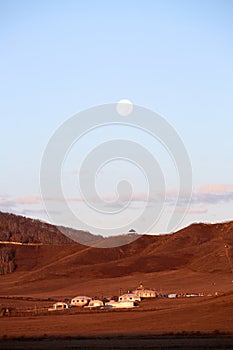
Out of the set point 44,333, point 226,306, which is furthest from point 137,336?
point 226,306

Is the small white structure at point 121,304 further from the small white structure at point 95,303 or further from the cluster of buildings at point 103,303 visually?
the small white structure at point 95,303

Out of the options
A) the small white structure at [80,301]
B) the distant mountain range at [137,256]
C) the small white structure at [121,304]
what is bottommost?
the small white structure at [121,304]

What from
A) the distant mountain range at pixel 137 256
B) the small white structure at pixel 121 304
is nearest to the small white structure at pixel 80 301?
the small white structure at pixel 121 304

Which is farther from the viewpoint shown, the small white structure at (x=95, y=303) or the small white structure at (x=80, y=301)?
the small white structure at (x=80, y=301)

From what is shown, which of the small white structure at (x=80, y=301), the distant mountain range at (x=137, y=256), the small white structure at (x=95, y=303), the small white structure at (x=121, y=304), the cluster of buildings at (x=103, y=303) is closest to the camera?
the small white structure at (x=121, y=304)

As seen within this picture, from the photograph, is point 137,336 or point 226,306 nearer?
point 137,336

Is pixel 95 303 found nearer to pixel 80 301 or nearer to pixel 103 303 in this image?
pixel 103 303

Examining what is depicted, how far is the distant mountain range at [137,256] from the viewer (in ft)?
500

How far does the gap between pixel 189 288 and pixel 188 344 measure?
76831mm

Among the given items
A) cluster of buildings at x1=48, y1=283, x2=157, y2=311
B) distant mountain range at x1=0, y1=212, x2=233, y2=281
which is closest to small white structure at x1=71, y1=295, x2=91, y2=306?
cluster of buildings at x1=48, y1=283, x2=157, y2=311

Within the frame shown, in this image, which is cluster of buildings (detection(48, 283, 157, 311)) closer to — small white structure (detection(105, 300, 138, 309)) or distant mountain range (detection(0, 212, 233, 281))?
small white structure (detection(105, 300, 138, 309))

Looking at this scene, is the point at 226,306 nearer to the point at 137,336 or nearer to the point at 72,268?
the point at 137,336

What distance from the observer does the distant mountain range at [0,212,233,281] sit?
15238 cm

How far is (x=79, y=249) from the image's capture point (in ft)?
630
